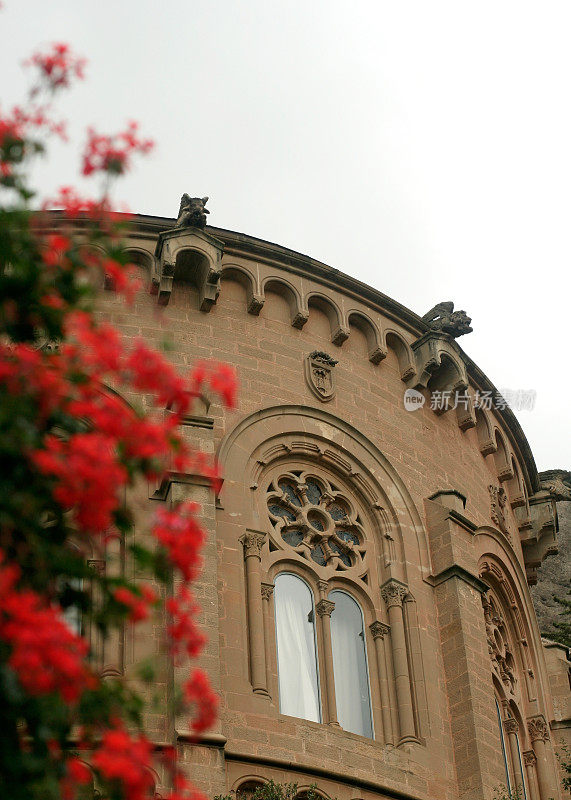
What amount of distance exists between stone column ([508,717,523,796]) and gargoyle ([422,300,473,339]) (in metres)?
6.15

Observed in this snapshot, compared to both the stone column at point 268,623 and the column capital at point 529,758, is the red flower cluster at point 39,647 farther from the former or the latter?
the column capital at point 529,758

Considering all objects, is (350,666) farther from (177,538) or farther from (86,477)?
(86,477)

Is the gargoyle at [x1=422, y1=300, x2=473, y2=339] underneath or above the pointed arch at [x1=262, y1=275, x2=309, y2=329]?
above

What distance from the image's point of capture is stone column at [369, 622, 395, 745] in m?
18.7

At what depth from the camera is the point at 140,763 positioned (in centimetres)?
703

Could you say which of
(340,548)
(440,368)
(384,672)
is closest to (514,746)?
(384,672)

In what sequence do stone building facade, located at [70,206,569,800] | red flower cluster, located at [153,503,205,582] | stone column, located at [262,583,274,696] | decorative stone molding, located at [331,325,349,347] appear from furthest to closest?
decorative stone molding, located at [331,325,349,347] < stone column, located at [262,583,274,696] < stone building facade, located at [70,206,569,800] < red flower cluster, located at [153,503,205,582]

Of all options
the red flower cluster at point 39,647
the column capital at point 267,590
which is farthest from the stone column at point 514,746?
the red flower cluster at point 39,647

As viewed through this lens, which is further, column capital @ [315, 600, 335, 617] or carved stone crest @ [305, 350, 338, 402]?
carved stone crest @ [305, 350, 338, 402]

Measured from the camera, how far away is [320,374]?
832 inches

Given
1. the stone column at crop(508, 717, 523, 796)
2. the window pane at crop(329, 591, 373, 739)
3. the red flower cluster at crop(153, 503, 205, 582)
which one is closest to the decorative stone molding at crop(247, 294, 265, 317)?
the window pane at crop(329, 591, 373, 739)

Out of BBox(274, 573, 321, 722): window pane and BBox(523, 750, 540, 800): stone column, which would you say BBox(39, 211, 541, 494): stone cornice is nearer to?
BBox(274, 573, 321, 722): window pane

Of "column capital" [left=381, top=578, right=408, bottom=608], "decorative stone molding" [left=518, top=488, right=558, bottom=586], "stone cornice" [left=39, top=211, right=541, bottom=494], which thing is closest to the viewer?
"column capital" [left=381, top=578, right=408, bottom=608]

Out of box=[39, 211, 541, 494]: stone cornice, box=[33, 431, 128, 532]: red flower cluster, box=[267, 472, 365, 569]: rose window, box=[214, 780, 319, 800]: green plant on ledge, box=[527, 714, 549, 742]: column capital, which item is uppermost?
box=[39, 211, 541, 494]: stone cornice
